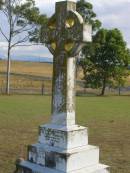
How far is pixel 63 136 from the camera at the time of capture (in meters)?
7.33

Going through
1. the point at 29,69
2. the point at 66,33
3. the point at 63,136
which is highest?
the point at 29,69

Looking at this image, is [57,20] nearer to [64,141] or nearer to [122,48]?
[64,141]

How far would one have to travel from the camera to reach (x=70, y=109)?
752 centimetres

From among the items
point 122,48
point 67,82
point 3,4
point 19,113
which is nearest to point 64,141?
point 67,82

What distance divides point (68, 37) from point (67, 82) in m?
0.72

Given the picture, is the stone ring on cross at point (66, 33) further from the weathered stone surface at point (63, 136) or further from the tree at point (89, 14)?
the tree at point (89, 14)

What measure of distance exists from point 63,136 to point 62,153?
0.96ft

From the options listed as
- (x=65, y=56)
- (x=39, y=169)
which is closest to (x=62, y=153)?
(x=39, y=169)

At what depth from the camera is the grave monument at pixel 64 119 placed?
23.9 feet

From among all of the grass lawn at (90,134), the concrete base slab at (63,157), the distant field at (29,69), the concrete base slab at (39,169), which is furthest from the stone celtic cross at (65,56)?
the distant field at (29,69)

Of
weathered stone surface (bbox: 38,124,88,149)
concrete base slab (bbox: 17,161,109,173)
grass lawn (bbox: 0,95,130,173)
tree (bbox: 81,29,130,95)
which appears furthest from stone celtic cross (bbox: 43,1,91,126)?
tree (bbox: 81,29,130,95)

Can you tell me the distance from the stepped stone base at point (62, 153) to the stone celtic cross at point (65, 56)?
20 cm

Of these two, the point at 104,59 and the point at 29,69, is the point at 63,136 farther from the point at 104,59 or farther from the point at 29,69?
the point at 29,69

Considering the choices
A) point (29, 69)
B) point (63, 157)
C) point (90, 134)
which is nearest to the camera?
point (63, 157)
